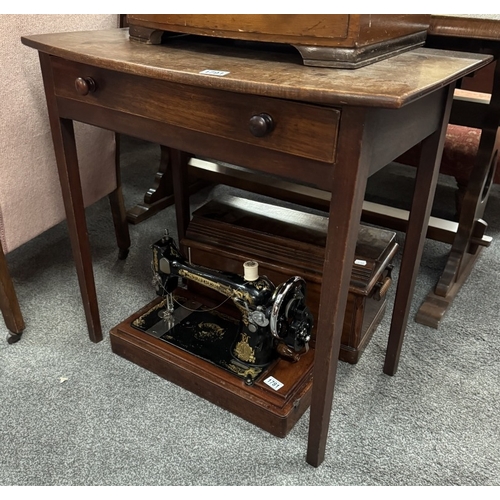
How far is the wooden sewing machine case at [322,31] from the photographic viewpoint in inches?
32.2

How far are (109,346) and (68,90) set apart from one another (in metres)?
0.68

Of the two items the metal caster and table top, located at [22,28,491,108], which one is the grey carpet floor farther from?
table top, located at [22,28,491,108]

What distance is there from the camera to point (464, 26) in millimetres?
1120

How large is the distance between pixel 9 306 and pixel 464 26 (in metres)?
1.28

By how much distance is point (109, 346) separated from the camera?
140 cm

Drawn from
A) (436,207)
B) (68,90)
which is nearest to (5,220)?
(68,90)

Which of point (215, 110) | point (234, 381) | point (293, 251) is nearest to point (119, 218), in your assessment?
point (293, 251)

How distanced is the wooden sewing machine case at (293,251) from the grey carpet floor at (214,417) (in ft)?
0.45

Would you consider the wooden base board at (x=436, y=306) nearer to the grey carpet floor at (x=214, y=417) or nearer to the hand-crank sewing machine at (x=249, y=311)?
the grey carpet floor at (x=214, y=417)

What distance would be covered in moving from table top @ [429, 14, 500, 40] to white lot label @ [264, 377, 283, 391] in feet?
2.76

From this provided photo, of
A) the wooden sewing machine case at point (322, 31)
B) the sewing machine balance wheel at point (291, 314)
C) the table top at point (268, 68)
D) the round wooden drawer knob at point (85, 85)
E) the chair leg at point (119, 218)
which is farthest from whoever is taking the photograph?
the chair leg at point (119, 218)

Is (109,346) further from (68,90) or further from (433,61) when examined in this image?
(433,61)

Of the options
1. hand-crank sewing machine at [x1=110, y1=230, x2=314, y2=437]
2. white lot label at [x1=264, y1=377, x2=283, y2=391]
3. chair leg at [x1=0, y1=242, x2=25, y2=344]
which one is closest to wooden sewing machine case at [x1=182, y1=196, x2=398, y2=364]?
hand-crank sewing machine at [x1=110, y1=230, x2=314, y2=437]

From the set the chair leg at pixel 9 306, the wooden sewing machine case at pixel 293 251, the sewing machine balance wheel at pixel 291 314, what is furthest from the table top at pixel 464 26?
the chair leg at pixel 9 306
